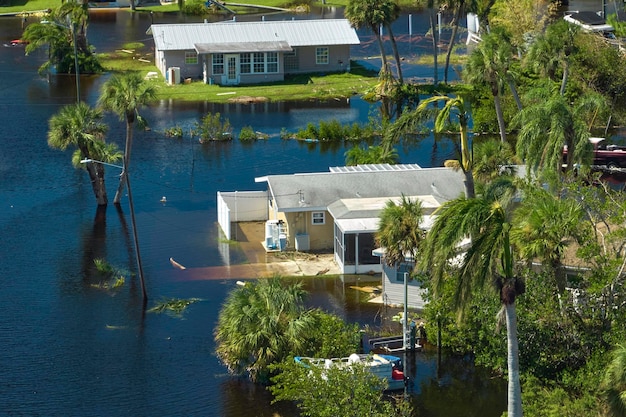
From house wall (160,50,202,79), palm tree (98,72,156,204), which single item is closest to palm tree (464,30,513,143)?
palm tree (98,72,156,204)

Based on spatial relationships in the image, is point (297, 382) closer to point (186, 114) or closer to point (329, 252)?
point (329, 252)

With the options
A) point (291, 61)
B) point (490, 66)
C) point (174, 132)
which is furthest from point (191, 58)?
point (490, 66)

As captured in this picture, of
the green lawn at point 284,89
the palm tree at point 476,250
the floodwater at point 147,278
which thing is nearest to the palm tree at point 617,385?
the palm tree at point 476,250

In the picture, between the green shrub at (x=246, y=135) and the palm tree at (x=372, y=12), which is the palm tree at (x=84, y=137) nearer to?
the green shrub at (x=246, y=135)

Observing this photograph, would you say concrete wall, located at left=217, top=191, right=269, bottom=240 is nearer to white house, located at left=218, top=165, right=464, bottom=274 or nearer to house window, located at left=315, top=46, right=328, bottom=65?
white house, located at left=218, top=165, right=464, bottom=274

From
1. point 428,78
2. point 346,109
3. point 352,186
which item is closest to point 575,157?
point 352,186

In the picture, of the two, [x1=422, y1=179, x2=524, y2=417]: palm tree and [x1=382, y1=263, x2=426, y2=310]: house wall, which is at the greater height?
[x1=422, y1=179, x2=524, y2=417]: palm tree

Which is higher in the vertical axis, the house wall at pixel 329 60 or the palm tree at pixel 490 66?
the palm tree at pixel 490 66
